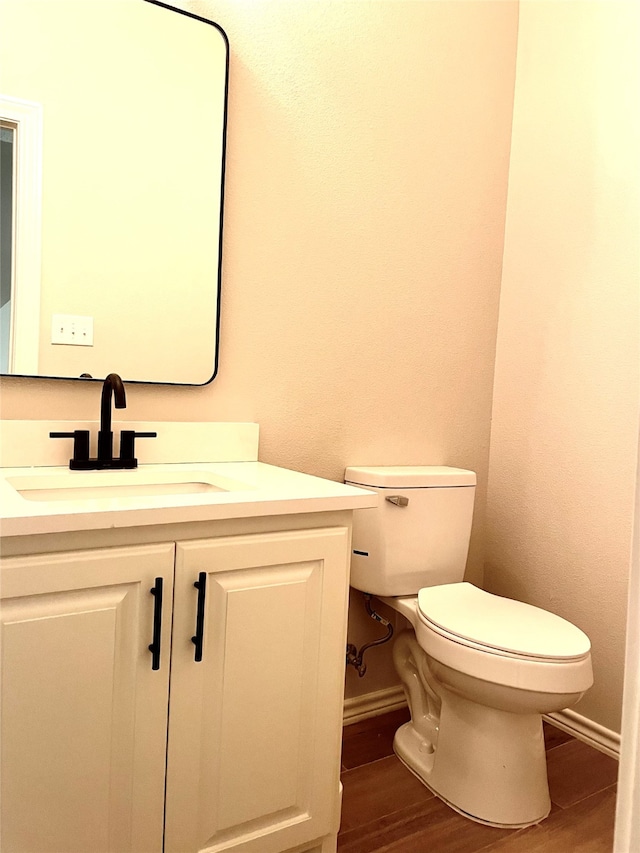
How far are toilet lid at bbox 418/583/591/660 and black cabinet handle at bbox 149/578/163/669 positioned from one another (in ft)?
2.54

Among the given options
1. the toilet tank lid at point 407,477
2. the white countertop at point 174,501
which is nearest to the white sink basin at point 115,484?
the white countertop at point 174,501

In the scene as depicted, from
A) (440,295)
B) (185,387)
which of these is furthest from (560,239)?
(185,387)

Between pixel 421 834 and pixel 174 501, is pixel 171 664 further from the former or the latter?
pixel 421 834

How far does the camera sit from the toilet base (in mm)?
1638

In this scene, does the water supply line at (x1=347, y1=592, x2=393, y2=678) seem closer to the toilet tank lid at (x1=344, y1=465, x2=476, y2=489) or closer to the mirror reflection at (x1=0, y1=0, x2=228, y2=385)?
the toilet tank lid at (x1=344, y1=465, x2=476, y2=489)

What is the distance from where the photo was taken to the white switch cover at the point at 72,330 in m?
1.51

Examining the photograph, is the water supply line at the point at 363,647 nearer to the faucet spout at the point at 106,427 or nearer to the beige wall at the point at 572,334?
the beige wall at the point at 572,334

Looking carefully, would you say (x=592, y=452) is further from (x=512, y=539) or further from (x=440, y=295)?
(x=440, y=295)

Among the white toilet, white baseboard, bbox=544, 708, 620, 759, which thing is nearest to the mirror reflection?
the white toilet

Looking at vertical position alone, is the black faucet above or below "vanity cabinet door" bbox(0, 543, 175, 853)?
above

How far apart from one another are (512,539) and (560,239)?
1002 millimetres

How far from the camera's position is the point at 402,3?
1980mm

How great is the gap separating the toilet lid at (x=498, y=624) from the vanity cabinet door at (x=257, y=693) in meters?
0.41

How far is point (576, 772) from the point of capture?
1.86 meters
